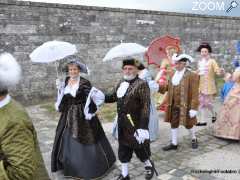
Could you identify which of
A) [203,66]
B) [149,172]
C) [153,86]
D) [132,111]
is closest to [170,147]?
[153,86]

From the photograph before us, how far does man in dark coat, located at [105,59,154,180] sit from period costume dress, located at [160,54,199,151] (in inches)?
50.2

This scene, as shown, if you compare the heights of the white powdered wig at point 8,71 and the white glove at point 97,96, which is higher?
the white powdered wig at point 8,71

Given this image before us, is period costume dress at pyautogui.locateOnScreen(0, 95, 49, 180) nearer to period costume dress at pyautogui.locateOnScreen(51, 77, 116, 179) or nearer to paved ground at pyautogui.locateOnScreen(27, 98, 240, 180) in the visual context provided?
period costume dress at pyautogui.locateOnScreen(51, 77, 116, 179)

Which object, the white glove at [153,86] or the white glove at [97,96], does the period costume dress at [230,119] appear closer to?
the white glove at [153,86]

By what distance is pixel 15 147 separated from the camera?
74.0 inches

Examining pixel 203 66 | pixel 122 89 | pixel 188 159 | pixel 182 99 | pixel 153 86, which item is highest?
pixel 203 66

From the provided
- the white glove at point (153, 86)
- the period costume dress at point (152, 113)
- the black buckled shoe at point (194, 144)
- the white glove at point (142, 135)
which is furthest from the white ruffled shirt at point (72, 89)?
the black buckled shoe at point (194, 144)

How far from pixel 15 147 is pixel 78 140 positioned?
259 centimetres

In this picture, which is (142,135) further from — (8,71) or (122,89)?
(8,71)

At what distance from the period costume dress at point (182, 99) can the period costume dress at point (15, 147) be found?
3664 millimetres

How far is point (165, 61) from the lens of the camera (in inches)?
259

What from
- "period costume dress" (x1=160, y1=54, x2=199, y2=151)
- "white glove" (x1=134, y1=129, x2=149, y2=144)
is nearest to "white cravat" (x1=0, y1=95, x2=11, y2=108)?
"white glove" (x1=134, y1=129, x2=149, y2=144)

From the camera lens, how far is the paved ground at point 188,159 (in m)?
4.60

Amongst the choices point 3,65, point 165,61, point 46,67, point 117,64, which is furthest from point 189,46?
point 3,65
